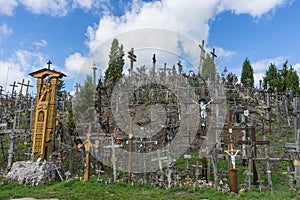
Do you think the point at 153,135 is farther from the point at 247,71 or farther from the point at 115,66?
the point at 247,71

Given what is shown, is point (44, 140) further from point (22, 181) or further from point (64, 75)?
point (64, 75)

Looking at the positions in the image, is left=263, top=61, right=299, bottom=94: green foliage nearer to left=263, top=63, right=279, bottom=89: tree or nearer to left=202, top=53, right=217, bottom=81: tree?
left=263, top=63, right=279, bottom=89: tree

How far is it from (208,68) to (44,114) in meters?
14.4

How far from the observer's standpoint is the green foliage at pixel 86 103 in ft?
46.5

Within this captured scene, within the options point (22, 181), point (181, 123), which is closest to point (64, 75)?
point (22, 181)

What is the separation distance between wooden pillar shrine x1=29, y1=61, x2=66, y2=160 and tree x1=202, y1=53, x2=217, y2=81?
13297mm

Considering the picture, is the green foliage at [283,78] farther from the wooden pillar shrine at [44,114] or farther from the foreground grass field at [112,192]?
the wooden pillar shrine at [44,114]

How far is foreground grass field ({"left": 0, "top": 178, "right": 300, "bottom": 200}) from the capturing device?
804cm

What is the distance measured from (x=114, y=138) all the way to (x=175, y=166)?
2980mm

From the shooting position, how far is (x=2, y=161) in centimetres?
1394

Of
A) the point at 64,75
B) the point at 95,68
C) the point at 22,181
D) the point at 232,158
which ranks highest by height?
the point at 95,68

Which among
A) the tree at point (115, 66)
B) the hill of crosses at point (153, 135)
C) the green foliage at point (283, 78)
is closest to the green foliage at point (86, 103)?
the hill of crosses at point (153, 135)

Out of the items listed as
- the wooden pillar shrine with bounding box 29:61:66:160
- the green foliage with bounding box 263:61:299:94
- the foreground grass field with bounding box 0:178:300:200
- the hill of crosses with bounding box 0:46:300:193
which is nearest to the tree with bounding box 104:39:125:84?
the hill of crosses with bounding box 0:46:300:193

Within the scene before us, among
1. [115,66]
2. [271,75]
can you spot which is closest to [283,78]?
[271,75]
